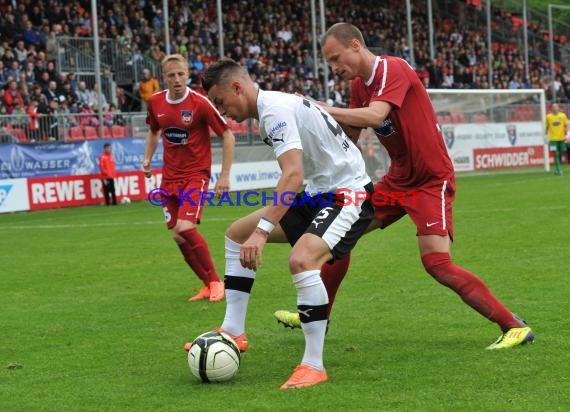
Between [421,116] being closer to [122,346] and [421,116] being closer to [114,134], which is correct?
[122,346]

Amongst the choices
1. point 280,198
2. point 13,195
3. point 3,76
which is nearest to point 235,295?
point 280,198

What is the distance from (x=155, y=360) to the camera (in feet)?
21.6

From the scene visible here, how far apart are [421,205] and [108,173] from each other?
59.9 feet

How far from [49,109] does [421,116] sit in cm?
1963

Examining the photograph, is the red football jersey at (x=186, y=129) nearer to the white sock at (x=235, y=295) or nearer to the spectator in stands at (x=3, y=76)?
the white sock at (x=235, y=295)

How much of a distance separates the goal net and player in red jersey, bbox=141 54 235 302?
851 inches

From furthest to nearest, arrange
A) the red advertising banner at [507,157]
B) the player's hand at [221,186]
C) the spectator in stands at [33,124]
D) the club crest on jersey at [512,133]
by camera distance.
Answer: the club crest on jersey at [512,133] → the red advertising banner at [507,157] → the spectator in stands at [33,124] → the player's hand at [221,186]

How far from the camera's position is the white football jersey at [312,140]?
5.66 meters

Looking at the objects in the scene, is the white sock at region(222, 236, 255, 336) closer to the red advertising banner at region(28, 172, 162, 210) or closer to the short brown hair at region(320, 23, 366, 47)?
the short brown hair at region(320, 23, 366, 47)

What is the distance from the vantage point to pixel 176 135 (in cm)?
975

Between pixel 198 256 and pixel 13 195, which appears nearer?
pixel 198 256

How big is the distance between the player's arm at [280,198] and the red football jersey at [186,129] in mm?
4090

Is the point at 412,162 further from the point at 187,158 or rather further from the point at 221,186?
the point at 187,158

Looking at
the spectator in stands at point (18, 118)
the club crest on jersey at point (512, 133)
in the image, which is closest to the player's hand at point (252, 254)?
the spectator in stands at point (18, 118)
